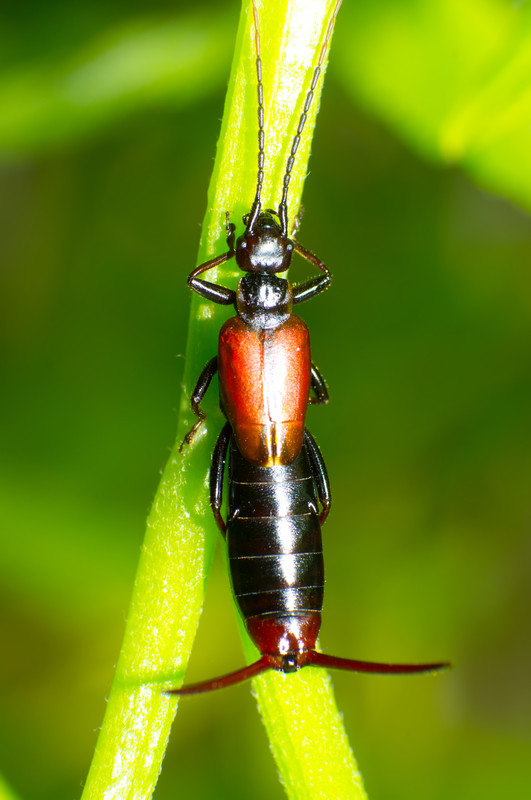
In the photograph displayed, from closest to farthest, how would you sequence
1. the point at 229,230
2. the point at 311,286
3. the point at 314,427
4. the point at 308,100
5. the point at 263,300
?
1. the point at 308,100
2. the point at 229,230
3. the point at 263,300
4. the point at 311,286
5. the point at 314,427

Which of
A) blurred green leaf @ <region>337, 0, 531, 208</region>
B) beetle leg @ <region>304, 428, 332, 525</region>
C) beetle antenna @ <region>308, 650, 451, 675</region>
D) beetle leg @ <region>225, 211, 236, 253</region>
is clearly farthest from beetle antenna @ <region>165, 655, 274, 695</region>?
blurred green leaf @ <region>337, 0, 531, 208</region>

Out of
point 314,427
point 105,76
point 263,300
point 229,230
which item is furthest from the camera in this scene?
point 314,427

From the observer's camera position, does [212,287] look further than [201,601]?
Yes

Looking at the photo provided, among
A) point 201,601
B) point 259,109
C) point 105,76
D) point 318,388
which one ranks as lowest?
point 201,601

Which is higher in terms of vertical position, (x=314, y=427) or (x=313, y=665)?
(x=314, y=427)

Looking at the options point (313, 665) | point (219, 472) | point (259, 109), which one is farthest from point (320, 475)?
point (259, 109)

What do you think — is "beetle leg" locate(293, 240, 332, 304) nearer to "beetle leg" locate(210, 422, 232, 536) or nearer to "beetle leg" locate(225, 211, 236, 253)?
"beetle leg" locate(225, 211, 236, 253)

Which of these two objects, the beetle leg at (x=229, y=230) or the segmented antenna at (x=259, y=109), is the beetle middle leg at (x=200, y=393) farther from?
the segmented antenna at (x=259, y=109)

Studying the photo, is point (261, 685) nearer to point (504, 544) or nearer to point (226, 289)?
point (226, 289)

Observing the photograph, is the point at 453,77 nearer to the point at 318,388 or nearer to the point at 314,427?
the point at 318,388
